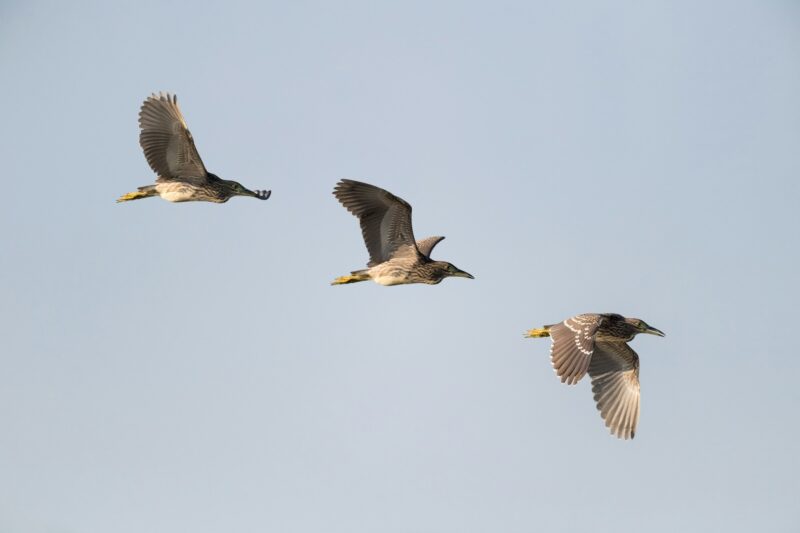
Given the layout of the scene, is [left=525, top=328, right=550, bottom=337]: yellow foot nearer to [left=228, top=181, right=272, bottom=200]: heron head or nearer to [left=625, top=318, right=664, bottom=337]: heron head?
[left=625, top=318, right=664, bottom=337]: heron head

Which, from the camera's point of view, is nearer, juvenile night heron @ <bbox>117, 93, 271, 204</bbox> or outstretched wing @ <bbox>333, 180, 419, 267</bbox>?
outstretched wing @ <bbox>333, 180, 419, 267</bbox>

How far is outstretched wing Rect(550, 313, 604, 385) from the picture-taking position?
70.3 feet

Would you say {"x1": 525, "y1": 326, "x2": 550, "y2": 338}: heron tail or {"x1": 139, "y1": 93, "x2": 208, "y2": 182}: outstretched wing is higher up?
{"x1": 139, "y1": 93, "x2": 208, "y2": 182}: outstretched wing

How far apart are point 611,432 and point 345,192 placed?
6.65 metres

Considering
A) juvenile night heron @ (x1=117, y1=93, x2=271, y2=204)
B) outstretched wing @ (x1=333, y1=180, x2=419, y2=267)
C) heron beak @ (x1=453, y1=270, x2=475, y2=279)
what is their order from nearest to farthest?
outstretched wing @ (x1=333, y1=180, x2=419, y2=267) → heron beak @ (x1=453, y1=270, x2=475, y2=279) → juvenile night heron @ (x1=117, y1=93, x2=271, y2=204)

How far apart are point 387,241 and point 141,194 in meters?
5.56

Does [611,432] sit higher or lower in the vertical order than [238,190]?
lower

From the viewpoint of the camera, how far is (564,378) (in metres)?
21.3

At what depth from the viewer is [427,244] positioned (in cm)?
2698

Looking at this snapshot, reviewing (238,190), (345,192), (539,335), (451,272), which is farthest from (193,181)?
(539,335)

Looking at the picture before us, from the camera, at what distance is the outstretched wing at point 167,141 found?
2588cm

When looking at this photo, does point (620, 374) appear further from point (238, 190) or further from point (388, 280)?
point (238, 190)

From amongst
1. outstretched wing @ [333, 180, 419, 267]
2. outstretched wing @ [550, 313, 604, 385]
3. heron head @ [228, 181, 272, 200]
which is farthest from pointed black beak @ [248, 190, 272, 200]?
outstretched wing @ [550, 313, 604, 385]

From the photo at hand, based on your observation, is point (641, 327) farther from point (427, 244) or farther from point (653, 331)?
point (427, 244)
